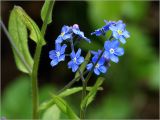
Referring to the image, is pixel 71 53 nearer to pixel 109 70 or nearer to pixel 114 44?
pixel 114 44

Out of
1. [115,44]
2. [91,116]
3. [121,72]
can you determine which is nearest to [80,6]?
[121,72]

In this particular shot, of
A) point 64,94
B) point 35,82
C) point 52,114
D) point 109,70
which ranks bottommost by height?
point 109,70

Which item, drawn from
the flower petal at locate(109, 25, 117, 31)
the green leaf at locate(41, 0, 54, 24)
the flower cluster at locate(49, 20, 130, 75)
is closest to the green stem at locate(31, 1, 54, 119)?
the green leaf at locate(41, 0, 54, 24)

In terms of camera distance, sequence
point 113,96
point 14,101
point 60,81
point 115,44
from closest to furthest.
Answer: point 115,44 → point 14,101 → point 113,96 → point 60,81

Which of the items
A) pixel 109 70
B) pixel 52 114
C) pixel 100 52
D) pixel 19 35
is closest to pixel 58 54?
pixel 100 52

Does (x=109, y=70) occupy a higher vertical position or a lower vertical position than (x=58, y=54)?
lower

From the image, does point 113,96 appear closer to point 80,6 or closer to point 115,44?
point 80,6

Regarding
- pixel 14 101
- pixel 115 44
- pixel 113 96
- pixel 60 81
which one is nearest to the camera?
pixel 115 44

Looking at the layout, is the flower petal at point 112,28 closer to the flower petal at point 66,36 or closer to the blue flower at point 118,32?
the blue flower at point 118,32

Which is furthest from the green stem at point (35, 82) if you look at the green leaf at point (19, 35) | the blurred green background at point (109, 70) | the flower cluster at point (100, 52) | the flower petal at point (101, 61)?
the blurred green background at point (109, 70)
